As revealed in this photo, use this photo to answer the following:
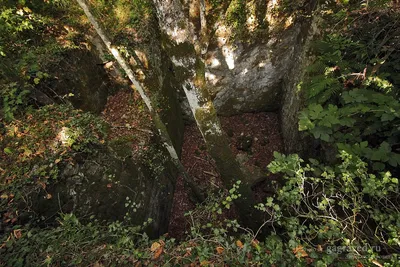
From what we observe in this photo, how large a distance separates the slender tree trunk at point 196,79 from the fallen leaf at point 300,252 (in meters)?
2.45

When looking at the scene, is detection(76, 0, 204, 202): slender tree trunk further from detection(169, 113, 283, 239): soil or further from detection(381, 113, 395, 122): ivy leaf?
detection(381, 113, 395, 122): ivy leaf

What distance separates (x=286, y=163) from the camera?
8.75 ft

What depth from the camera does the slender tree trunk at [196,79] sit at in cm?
330

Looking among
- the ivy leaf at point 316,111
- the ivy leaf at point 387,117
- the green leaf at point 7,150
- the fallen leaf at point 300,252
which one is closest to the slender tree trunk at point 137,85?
the green leaf at point 7,150

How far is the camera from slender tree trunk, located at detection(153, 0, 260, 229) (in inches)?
130

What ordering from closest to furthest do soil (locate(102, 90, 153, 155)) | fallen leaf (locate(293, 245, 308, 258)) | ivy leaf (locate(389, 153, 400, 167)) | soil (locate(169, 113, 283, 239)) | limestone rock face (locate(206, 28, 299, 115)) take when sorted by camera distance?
1. fallen leaf (locate(293, 245, 308, 258))
2. ivy leaf (locate(389, 153, 400, 167))
3. soil (locate(102, 90, 153, 155))
4. limestone rock face (locate(206, 28, 299, 115))
5. soil (locate(169, 113, 283, 239))

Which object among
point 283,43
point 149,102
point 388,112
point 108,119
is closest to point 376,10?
point 388,112

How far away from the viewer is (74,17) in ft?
20.4

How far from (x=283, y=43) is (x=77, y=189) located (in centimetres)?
610

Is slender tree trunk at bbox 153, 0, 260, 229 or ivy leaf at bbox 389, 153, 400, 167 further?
slender tree trunk at bbox 153, 0, 260, 229

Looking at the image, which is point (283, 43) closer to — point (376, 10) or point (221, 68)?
point (221, 68)

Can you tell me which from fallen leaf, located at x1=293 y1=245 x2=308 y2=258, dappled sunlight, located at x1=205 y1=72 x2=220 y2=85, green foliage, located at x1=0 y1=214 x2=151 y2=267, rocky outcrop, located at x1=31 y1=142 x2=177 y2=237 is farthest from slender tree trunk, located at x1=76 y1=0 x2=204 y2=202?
fallen leaf, located at x1=293 y1=245 x2=308 y2=258

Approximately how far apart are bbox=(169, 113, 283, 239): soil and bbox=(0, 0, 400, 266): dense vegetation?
212 centimetres

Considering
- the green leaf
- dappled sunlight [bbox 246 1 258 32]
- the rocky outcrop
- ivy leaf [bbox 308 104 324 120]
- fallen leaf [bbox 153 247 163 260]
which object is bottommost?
fallen leaf [bbox 153 247 163 260]
